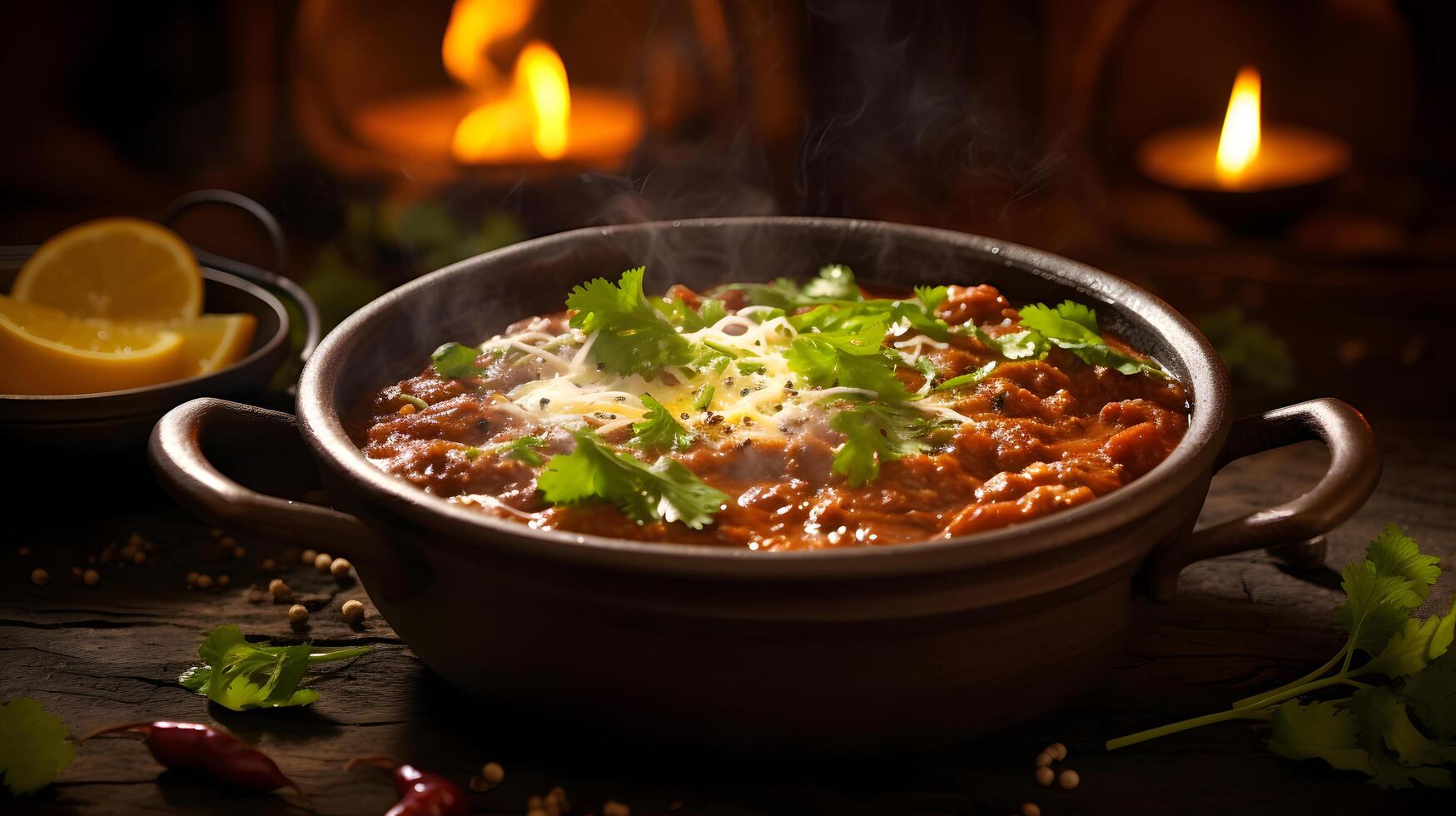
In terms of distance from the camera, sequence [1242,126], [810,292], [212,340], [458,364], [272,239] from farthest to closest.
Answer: [1242,126] → [272,239] → [212,340] → [810,292] → [458,364]

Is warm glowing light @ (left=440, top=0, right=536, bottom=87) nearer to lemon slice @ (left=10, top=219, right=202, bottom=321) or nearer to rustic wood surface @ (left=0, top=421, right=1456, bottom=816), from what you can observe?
lemon slice @ (left=10, top=219, right=202, bottom=321)

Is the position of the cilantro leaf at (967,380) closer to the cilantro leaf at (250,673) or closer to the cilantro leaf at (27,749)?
the cilantro leaf at (250,673)

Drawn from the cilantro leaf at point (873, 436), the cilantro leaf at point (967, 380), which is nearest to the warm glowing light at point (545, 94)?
the cilantro leaf at point (967, 380)

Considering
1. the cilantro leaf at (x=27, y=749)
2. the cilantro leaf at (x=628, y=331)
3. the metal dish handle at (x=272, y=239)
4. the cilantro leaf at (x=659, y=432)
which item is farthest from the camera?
the metal dish handle at (x=272, y=239)

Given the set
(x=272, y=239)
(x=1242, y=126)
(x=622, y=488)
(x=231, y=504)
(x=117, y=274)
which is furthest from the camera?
(x=1242, y=126)

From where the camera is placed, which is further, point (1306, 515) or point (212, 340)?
point (212, 340)

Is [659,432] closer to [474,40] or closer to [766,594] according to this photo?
[766,594]

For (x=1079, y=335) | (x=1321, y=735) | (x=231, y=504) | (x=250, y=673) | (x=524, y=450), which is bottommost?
(x=1321, y=735)

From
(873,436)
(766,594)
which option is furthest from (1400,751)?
(766,594)
